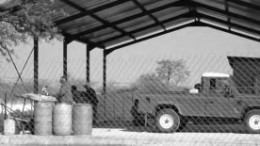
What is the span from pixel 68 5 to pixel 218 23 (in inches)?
479

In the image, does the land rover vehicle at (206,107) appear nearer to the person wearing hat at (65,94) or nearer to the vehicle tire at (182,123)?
the vehicle tire at (182,123)

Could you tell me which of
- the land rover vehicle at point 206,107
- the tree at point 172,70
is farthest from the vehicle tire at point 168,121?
the tree at point 172,70

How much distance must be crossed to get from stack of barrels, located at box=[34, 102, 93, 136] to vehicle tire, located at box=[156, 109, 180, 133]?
3.38 metres

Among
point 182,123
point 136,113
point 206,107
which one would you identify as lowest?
point 182,123

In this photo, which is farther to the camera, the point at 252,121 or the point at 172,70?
the point at 252,121

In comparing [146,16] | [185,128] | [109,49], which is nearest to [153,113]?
[185,128]

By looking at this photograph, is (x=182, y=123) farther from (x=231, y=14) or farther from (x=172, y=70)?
(x=231, y=14)

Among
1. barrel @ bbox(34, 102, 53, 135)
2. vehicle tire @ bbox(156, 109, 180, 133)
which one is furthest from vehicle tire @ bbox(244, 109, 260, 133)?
barrel @ bbox(34, 102, 53, 135)

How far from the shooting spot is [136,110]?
1675 cm

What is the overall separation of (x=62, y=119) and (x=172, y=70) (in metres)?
3.37

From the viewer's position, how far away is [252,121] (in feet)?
52.4

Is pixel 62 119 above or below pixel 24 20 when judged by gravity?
below

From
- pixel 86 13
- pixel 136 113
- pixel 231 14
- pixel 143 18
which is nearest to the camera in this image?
pixel 136 113

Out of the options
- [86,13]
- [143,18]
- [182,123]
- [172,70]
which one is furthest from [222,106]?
[143,18]
